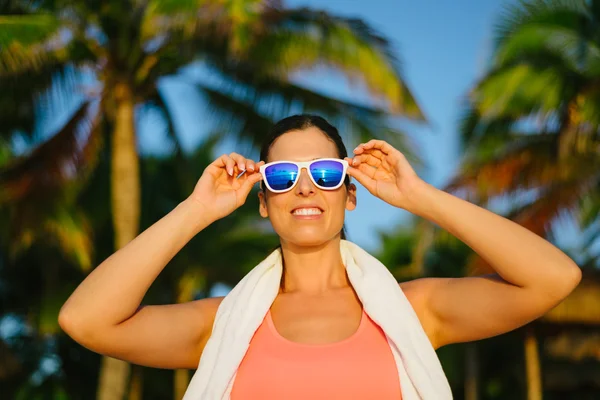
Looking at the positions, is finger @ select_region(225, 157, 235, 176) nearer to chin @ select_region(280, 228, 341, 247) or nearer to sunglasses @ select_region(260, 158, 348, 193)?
sunglasses @ select_region(260, 158, 348, 193)

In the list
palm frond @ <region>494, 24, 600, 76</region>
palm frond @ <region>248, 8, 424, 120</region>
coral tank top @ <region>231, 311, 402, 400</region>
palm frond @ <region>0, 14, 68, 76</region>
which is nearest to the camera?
coral tank top @ <region>231, 311, 402, 400</region>

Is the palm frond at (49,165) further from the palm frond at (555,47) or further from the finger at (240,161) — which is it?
the finger at (240,161)

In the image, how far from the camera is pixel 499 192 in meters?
11.4

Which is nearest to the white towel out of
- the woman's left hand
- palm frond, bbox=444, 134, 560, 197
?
the woman's left hand

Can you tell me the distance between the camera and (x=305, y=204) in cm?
298

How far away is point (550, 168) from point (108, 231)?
9570 mm

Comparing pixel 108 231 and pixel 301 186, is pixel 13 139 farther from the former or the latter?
pixel 301 186

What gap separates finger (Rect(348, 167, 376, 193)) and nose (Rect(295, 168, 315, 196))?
184 millimetres

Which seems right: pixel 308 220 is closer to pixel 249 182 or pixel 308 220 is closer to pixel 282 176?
pixel 282 176

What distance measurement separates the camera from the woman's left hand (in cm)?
300

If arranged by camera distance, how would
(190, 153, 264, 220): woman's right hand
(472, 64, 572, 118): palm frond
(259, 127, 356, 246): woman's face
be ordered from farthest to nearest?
(472, 64, 572, 118): palm frond, (190, 153, 264, 220): woman's right hand, (259, 127, 356, 246): woman's face

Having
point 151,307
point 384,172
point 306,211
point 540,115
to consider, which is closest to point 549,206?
point 540,115

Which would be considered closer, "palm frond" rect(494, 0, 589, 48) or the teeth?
the teeth

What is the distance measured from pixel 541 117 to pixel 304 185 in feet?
33.0
